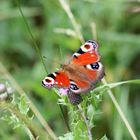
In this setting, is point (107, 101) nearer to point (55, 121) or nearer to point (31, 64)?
point (55, 121)

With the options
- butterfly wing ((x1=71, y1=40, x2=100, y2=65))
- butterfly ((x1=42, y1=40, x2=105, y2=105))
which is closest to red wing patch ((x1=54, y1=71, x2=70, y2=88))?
butterfly ((x1=42, y1=40, x2=105, y2=105))

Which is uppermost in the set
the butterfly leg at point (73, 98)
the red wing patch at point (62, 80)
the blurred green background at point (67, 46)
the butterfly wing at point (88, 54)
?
the blurred green background at point (67, 46)

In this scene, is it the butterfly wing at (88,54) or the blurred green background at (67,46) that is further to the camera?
the blurred green background at (67,46)

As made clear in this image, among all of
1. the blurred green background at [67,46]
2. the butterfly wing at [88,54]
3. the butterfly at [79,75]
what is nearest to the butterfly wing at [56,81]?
the butterfly at [79,75]

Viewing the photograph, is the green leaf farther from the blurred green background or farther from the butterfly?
the blurred green background

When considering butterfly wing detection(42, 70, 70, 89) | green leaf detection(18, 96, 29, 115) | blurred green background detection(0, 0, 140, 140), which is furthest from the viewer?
blurred green background detection(0, 0, 140, 140)

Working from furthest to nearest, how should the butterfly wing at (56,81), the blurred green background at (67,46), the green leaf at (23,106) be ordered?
the blurred green background at (67,46) < the green leaf at (23,106) < the butterfly wing at (56,81)

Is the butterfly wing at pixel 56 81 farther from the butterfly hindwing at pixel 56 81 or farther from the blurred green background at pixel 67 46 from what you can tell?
the blurred green background at pixel 67 46

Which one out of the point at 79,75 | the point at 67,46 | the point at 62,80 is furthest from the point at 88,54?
the point at 67,46
